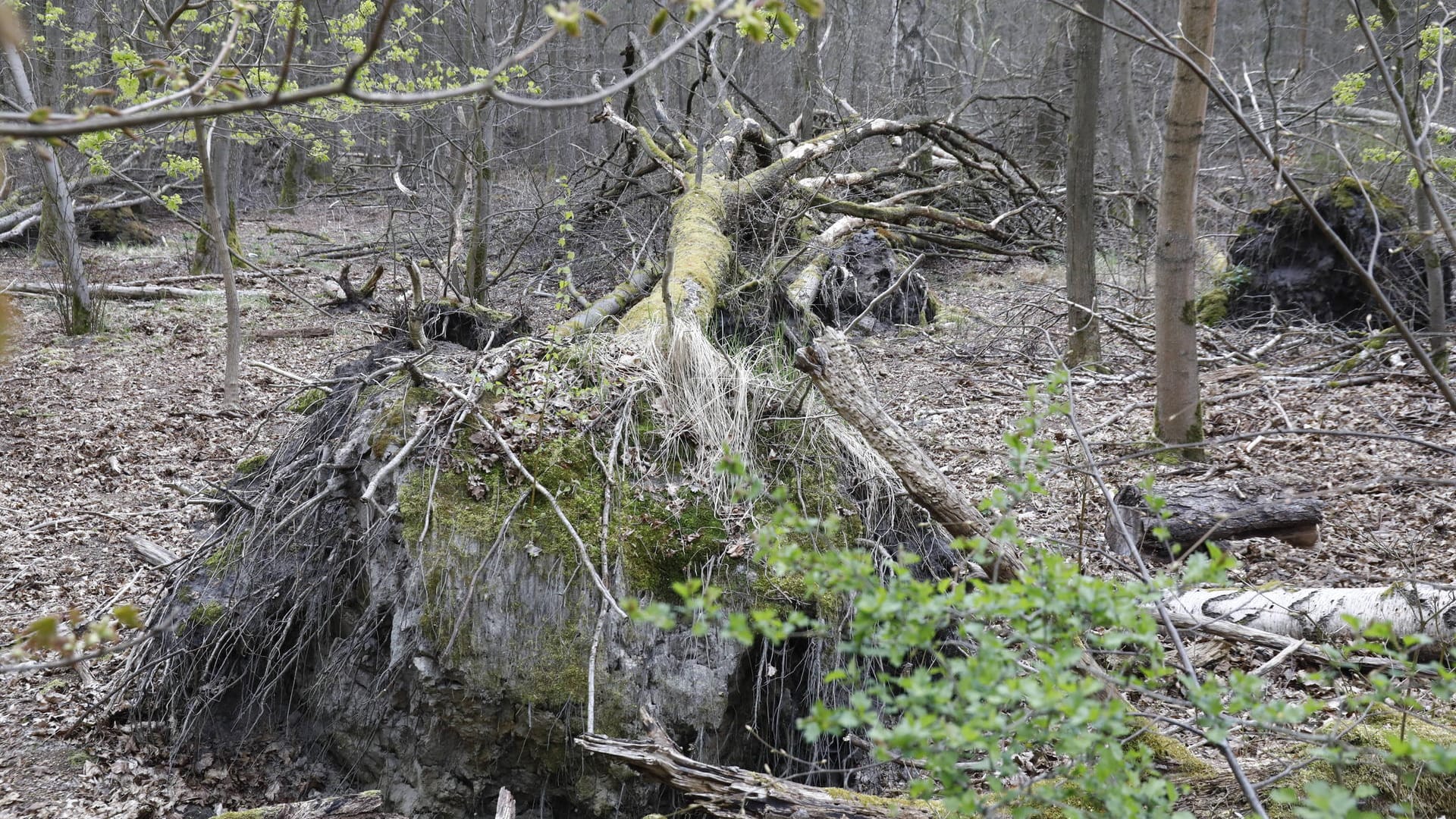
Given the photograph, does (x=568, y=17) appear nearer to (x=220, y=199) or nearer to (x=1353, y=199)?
(x=1353, y=199)

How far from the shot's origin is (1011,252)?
38.1 feet

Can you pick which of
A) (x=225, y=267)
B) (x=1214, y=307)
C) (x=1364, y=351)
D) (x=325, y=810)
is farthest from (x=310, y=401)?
(x=1214, y=307)

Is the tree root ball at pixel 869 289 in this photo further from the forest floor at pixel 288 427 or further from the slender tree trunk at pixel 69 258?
the slender tree trunk at pixel 69 258

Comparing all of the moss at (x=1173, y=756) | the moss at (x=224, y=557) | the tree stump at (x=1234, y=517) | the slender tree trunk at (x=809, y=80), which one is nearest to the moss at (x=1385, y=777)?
the moss at (x=1173, y=756)

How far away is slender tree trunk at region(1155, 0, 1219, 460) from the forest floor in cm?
33

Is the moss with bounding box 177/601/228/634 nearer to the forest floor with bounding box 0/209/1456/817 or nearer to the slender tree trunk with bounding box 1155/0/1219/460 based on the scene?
the forest floor with bounding box 0/209/1456/817

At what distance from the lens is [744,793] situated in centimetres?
262

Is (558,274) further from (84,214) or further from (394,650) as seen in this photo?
(84,214)

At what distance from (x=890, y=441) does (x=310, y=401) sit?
148 inches

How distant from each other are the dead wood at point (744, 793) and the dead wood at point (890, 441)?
47.6 inches

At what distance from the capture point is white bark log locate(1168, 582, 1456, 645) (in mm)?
3455

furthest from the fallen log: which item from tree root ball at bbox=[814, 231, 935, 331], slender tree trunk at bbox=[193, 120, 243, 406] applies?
tree root ball at bbox=[814, 231, 935, 331]

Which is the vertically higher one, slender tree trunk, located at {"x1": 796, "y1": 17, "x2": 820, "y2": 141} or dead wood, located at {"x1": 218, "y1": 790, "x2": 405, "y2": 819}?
slender tree trunk, located at {"x1": 796, "y1": 17, "x2": 820, "y2": 141}

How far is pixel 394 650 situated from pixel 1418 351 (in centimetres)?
383
